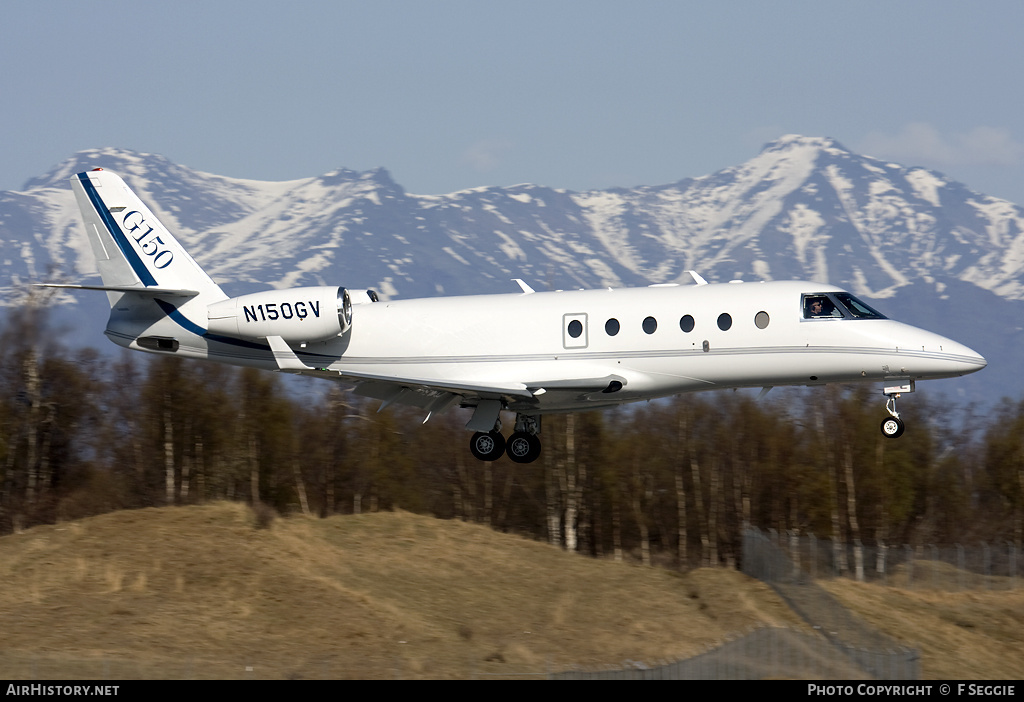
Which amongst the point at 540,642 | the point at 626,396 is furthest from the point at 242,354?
the point at 540,642

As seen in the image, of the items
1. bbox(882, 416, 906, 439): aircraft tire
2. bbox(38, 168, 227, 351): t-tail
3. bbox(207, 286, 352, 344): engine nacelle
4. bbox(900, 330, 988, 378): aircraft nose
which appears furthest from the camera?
bbox(38, 168, 227, 351): t-tail

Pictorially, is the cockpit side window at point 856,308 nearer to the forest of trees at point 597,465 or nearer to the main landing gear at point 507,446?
the main landing gear at point 507,446

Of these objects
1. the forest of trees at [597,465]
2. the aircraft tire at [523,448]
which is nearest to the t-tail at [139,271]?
the aircraft tire at [523,448]

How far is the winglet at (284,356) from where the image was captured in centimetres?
2238

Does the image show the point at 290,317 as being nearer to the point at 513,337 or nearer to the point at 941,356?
the point at 513,337

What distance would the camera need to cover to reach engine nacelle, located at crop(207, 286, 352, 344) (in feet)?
78.7

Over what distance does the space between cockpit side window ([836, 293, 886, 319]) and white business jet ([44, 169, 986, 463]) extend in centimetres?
3

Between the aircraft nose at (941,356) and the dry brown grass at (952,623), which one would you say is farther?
the dry brown grass at (952,623)

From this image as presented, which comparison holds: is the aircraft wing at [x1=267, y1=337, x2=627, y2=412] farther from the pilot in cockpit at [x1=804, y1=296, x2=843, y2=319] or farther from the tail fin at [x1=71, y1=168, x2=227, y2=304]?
the pilot in cockpit at [x1=804, y1=296, x2=843, y2=319]

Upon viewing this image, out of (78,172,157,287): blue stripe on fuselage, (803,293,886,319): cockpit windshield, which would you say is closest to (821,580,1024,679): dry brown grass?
(803,293,886,319): cockpit windshield

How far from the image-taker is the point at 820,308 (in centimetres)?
2212

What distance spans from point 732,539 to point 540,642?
80.8ft

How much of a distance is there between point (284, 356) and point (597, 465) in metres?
31.4

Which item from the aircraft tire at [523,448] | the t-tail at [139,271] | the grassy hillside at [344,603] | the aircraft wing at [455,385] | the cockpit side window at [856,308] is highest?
the t-tail at [139,271]
